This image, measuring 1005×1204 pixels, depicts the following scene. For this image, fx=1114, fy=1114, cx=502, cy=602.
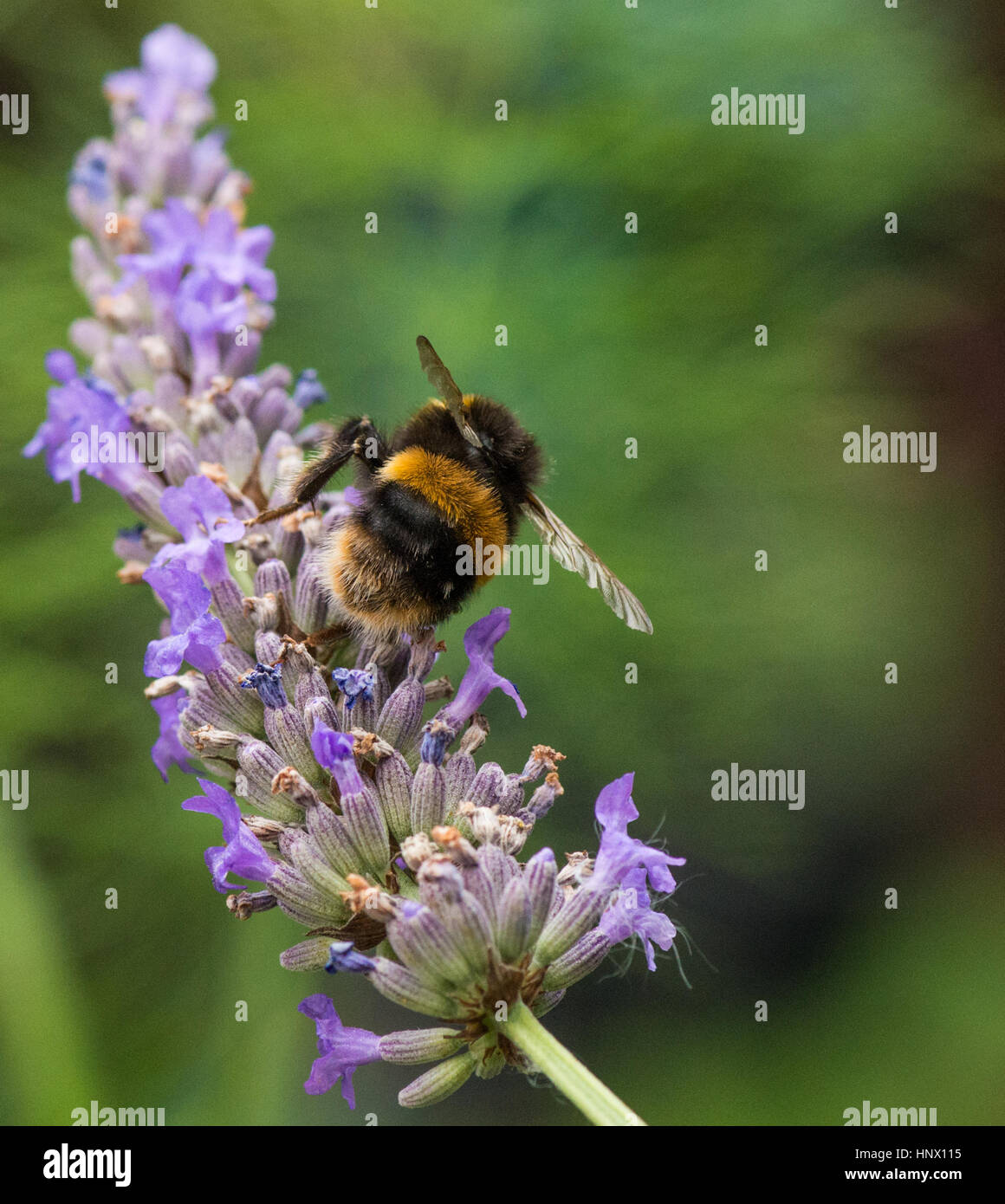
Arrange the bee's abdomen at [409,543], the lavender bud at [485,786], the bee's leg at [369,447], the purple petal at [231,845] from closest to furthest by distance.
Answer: the purple petal at [231,845], the lavender bud at [485,786], the bee's abdomen at [409,543], the bee's leg at [369,447]

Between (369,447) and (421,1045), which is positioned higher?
(369,447)

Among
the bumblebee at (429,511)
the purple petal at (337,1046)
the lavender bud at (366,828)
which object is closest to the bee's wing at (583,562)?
the bumblebee at (429,511)

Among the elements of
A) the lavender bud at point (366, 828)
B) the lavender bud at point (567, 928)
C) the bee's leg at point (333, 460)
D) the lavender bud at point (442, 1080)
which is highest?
the bee's leg at point (333, 460)

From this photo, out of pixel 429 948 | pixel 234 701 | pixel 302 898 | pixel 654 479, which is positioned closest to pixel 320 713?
pixel 234 701

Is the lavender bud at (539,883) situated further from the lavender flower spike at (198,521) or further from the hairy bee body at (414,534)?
the lavender flower spike at (198,521)

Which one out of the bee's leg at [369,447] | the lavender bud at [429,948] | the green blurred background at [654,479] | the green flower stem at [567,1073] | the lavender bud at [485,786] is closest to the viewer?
the green flower stem at [567,1073]

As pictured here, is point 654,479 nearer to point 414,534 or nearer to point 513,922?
point 414,534

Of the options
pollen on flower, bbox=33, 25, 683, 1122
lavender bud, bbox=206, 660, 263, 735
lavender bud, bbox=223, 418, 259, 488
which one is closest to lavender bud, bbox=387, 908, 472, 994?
pollen on flower, bbox=33, 25, 683, 1122

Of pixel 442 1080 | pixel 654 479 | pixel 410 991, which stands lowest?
pixel 442 1080
